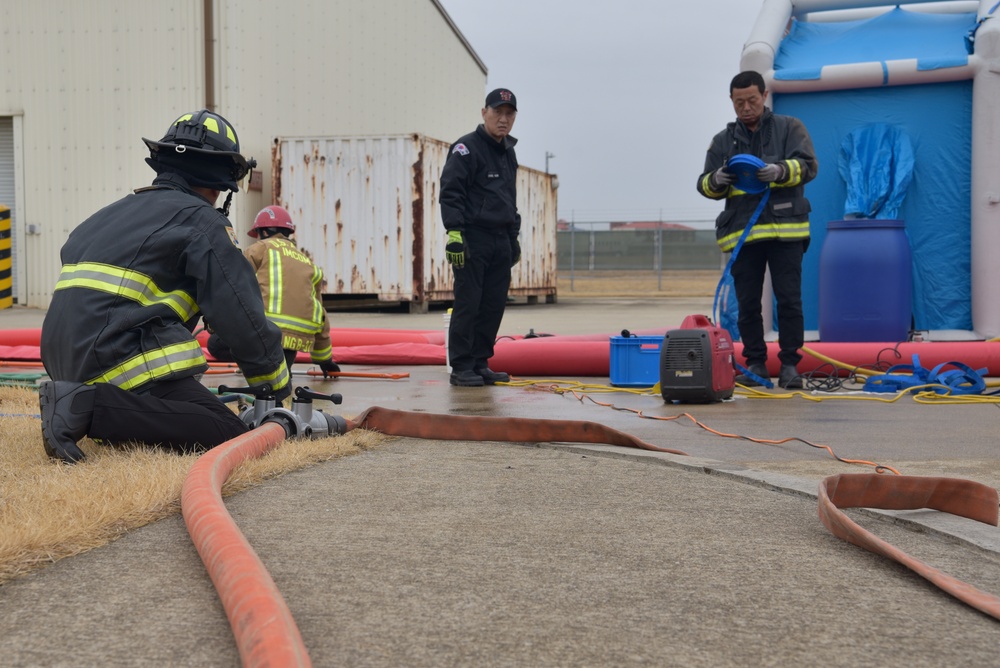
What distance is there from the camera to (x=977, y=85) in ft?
30.6

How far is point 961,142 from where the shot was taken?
9.67 meters

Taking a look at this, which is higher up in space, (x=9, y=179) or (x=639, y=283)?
(x=9, y=179)

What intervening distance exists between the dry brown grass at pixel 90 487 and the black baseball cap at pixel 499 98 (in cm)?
362

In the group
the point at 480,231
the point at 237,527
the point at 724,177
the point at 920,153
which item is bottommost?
the point at 237,527

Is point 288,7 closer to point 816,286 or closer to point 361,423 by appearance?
point 816,286

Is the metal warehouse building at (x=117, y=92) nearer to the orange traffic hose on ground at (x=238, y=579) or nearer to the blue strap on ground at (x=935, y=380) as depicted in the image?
the blue strap on ground at (x=935, y=380)

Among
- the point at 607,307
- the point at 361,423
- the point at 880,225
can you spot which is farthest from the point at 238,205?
the point at 361,423

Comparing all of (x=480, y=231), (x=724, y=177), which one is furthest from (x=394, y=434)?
(x=724, y=177)

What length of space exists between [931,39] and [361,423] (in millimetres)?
7419

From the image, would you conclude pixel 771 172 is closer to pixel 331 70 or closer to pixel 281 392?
pixel 281 392

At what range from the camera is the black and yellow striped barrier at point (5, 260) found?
18.5m

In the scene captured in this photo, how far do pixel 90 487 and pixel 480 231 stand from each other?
487 centimetres

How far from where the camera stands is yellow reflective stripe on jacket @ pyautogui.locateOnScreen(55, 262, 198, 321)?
13.0 feet

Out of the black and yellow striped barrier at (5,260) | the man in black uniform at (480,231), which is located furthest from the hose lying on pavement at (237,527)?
the black and yellow striped barrier at (5,260)
